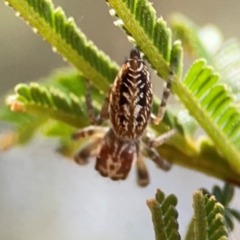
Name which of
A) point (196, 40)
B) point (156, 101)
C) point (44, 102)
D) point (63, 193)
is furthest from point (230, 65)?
point (63, 193)

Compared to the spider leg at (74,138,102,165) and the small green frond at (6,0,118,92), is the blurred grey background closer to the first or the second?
the spider leg at (74,138,102,165)

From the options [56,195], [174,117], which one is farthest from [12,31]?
[174,117]

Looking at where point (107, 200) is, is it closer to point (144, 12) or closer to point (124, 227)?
point (124, 227)

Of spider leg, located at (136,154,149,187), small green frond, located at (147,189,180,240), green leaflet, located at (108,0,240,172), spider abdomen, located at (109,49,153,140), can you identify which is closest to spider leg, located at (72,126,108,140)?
spider abdomen, located at (109,49,153,140)

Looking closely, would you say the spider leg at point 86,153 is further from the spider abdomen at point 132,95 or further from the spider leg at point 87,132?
the spider abdomen at point 132,95

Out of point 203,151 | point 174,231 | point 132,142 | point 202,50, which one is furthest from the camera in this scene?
point 132,142

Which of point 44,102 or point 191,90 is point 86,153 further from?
point 191,90
